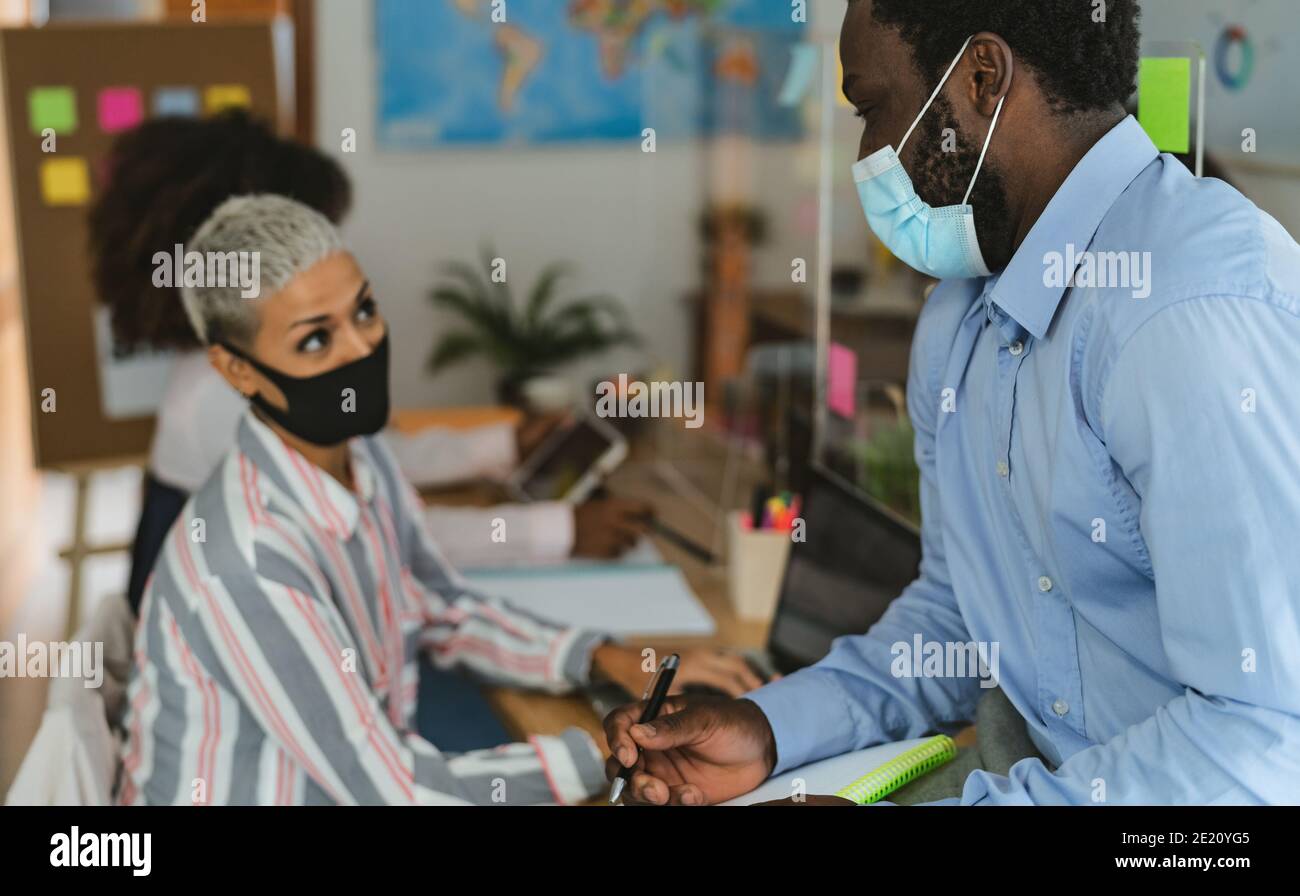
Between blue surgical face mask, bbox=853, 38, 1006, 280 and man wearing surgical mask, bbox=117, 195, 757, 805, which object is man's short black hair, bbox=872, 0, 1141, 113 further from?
man wearing surgical mask, bbox=117, 195, 757, 805

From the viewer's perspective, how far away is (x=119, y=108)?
11.6 ft

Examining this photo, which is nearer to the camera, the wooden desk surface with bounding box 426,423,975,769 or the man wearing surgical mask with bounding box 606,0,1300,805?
the man wearing surgical mask with bounding box 606,0,1300,805

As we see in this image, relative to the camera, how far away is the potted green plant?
5.00 metres

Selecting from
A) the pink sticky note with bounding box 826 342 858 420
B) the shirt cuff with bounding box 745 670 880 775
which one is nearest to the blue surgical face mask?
the shirt cuff with bounding box 745 670 880 775

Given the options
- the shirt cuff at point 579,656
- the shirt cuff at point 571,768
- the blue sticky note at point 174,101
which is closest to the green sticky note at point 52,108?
the blue sticky note at point 174,101

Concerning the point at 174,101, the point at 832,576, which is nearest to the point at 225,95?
the point at 174,101

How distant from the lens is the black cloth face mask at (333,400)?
1.44 metres

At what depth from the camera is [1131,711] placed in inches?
38.6

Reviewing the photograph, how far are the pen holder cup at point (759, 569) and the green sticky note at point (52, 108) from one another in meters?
2.41

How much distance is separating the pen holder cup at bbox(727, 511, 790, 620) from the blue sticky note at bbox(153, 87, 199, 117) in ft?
7.37

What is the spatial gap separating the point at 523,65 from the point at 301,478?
12.6 ft

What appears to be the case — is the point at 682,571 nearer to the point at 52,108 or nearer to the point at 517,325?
the point at 52,108

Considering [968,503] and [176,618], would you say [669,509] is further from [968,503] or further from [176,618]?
[968,503]

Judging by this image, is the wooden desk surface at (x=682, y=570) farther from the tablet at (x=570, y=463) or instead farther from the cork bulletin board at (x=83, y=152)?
the cork bulletin board at (x=83, y=152)
